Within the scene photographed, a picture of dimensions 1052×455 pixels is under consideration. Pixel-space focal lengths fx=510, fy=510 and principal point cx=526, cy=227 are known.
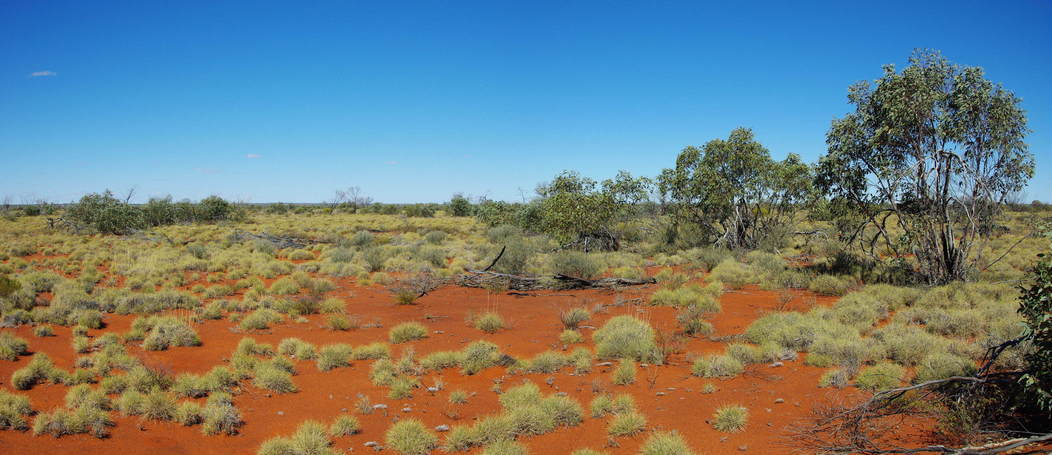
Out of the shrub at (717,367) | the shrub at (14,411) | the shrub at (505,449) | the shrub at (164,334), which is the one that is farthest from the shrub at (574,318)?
the shrub at (14,411)

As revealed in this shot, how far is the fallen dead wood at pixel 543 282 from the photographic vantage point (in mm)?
16781

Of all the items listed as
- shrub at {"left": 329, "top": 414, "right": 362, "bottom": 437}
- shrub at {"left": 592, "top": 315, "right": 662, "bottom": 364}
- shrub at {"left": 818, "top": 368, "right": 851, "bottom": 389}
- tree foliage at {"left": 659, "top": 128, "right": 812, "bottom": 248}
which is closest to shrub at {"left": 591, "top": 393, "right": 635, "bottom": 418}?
shrub at {"left": 592, "top": 315, "right": 662, "bottom": 364}

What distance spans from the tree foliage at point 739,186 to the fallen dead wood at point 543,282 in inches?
284

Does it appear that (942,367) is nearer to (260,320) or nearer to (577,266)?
(577,266)

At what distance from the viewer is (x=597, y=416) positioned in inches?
278

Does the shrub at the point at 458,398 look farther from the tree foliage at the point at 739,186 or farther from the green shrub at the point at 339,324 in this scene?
the tree foliage at the point at 739,186

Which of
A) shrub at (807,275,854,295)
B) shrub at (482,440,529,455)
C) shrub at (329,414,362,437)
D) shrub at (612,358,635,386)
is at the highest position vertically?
shrub at (807,275,854,295)

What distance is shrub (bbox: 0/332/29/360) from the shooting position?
29.9ft

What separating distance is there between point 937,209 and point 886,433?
35.3 ft

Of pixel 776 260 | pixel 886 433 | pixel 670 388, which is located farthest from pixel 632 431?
pixel 776 260

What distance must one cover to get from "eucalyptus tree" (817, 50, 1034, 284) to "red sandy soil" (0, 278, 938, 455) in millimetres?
4549

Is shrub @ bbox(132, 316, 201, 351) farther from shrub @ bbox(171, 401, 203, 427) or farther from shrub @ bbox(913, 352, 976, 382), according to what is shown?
shrub @ bbox(913, 352, 976, 382)

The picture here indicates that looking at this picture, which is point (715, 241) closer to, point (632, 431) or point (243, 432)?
point (632, 431)

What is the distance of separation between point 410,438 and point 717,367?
199 inches
